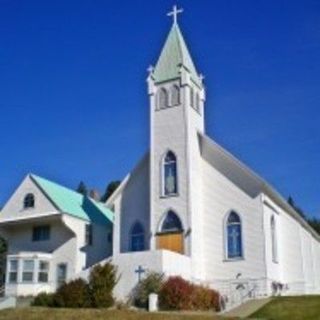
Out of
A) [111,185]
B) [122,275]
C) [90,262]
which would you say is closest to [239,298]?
[122,275]

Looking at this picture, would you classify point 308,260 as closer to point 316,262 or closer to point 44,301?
point 316,262

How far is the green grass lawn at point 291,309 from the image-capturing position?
88.1 ft

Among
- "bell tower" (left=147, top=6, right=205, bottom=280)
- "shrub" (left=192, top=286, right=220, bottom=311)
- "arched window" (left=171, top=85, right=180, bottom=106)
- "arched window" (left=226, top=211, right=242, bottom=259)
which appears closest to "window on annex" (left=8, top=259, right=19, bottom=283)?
"bell tower" (left=147, top=6, right=205, bottom=280)

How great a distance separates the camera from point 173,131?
39.2 meters

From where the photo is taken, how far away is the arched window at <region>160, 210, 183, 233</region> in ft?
123

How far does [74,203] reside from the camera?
46000mm

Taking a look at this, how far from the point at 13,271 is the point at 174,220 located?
11945 mm

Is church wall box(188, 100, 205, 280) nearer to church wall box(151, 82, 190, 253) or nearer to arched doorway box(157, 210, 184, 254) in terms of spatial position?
church wall box(151, 82, 190, 253)

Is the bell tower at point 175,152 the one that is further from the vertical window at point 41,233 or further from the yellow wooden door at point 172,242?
the vertical window at point 41,233

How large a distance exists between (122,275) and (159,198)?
252 inches

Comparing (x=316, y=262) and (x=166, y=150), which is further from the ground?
(x=166, y=150)

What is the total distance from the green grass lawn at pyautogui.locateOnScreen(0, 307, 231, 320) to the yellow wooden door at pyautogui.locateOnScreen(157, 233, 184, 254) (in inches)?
400

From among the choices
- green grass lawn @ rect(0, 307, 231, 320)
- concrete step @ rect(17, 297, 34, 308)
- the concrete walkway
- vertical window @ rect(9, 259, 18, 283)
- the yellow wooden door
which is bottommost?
green grass lawn @ rect(0, 307, 231, 320)

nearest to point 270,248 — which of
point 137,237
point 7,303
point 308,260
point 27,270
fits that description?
point 137,237
